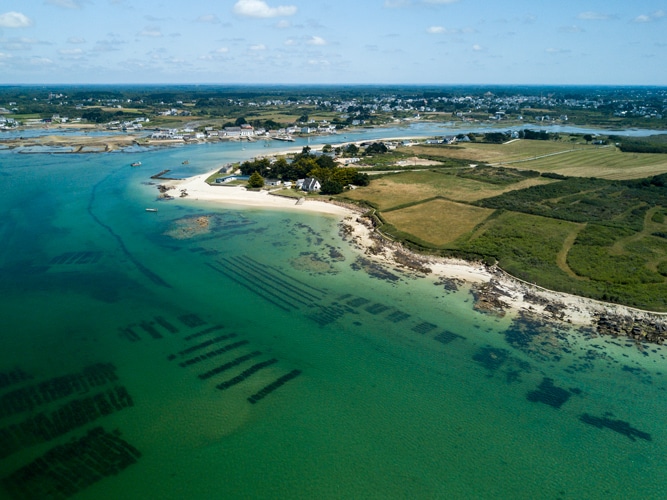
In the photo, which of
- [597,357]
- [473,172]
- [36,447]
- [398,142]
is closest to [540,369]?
[597,357]

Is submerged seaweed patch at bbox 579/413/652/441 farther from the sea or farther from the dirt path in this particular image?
the dirt path

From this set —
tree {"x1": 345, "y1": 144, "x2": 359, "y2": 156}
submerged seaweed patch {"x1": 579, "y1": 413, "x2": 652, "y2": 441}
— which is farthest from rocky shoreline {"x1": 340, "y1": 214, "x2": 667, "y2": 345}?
tree {"x1": 345, "y1": 144, "x2": 359, "y2": 156}

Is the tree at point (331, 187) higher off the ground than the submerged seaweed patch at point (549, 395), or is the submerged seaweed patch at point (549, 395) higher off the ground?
the tree at point (331, 187)

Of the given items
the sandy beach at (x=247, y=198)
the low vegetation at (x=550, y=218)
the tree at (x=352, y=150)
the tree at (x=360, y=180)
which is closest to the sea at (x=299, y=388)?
the low vegetation at (x=550, y=218)

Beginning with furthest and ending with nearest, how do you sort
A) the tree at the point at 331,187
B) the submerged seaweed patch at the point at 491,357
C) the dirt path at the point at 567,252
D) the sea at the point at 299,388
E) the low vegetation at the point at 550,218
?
the tree at the point at 331,187 < the dirt path at the point at 567,252 < the low vegetation at the point at 550,218 < the submerged seaweed patch at the point at 491,357 < the sea at the point at 299,388

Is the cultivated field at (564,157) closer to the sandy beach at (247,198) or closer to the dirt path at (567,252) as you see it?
the dirt path at (567,252)

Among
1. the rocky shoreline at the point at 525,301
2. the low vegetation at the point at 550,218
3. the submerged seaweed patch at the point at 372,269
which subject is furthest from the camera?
the submerged seaweed patch at the point at 372,269

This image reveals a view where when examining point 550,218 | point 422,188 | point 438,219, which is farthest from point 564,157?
point 438,219

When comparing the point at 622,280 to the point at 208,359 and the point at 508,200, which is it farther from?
the point at 208,359

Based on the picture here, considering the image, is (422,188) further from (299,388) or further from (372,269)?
(299,388)

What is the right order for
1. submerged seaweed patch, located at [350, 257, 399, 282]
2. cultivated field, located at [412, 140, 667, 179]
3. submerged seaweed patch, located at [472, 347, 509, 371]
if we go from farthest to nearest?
cultivated field, located at [412, 140, 667, 179]
submerged seaweed patch, located at [350, 257, 399, 282]
submerged seaweed patch, located at [472, 347, 509, 371]
